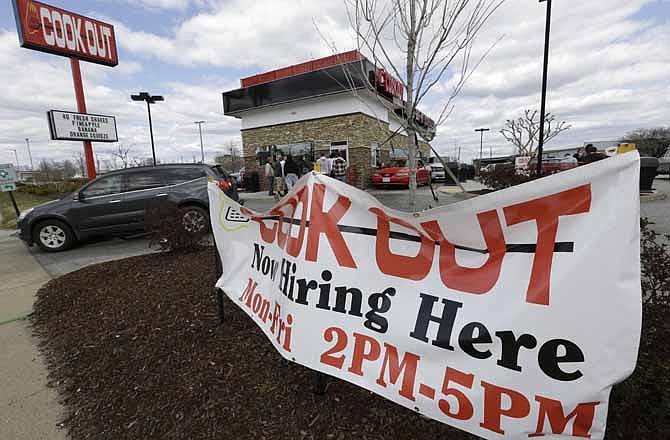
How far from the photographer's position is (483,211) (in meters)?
1.42

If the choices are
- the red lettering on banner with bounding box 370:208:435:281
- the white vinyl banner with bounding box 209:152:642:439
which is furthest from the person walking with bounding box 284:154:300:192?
the red lettering on banner with bounding box 370:208:435:281

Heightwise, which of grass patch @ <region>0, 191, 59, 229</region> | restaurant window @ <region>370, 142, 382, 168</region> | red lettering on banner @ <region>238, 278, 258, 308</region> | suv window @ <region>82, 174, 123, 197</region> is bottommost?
grass patch @ <region>0, 191, 59, 229</region>

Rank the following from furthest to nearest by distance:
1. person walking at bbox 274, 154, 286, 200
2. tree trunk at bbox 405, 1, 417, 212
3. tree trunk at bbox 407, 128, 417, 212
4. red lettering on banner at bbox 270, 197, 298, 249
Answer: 1. person walking at bbox 274, 154, 286, 200
2. tree trunk at bbox 407, 128, 417, 212
3. tree trunk at bbox 405, 1, 417, 212
4. red lettering on banner at bbox 270, 197, 298, 249

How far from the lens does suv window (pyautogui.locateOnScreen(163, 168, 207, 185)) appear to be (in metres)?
7.27

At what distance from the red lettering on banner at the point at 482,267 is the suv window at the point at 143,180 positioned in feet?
23.9

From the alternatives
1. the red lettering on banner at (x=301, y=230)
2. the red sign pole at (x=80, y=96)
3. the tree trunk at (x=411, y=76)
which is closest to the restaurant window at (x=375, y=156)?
the red sign pole at (x=80, y=96)

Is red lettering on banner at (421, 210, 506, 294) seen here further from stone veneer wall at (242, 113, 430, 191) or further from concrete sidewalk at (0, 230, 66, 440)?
stone veneer wall at (242, 113, 430, 191)

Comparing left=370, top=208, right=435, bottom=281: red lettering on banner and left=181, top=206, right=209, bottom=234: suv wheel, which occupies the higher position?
left=370, top=208, right=435, bottom=281: red lettering on banner

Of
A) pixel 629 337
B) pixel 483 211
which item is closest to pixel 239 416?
pixel 483 211

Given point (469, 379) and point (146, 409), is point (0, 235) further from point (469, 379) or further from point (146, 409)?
point (469, 379)

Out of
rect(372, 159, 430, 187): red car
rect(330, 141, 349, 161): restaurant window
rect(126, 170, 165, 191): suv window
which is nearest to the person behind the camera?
rect(126, 170, 165, 191): suv window

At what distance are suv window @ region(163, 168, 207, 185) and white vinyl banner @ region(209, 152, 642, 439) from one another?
617 cm

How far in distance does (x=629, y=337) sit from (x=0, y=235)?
13840mm

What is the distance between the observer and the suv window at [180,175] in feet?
23.8
